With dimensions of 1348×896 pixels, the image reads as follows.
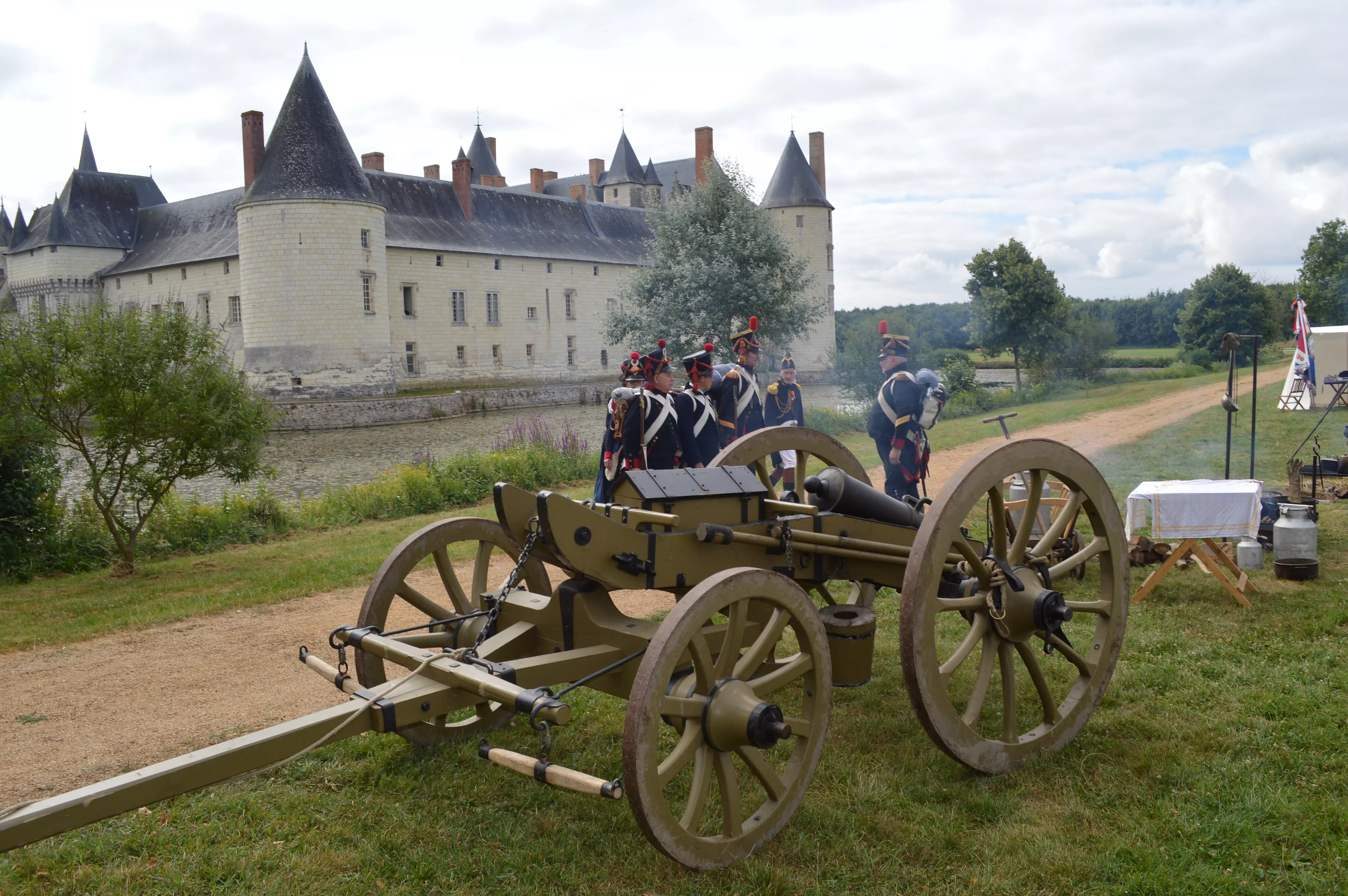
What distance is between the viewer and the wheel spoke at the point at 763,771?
3.48 meters

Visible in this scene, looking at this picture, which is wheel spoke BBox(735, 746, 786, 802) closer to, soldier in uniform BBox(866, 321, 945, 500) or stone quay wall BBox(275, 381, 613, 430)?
soldier in uniform BBox(866, 321, 945, 500)

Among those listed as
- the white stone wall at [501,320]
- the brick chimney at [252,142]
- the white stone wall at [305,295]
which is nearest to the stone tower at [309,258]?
the white stone wall at [305,295]

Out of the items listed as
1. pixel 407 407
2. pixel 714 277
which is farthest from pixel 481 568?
pixel 407 407

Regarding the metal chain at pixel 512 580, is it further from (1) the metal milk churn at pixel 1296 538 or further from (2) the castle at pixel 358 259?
(2) the castle at pixel 358 259

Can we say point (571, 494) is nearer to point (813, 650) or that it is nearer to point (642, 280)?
point (813, 650)

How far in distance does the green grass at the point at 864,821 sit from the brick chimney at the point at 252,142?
47.2 metres

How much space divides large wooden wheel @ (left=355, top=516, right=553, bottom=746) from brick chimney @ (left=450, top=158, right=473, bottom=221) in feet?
169

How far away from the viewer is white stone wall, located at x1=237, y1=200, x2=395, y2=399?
137 feet

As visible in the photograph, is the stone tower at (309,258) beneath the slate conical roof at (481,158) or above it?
beneath

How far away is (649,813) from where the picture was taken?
3.16m

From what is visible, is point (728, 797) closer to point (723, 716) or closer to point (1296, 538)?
point (723, 716)

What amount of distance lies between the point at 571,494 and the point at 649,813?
10.1 m

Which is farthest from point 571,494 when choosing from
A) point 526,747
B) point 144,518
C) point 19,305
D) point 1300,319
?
point 19,305

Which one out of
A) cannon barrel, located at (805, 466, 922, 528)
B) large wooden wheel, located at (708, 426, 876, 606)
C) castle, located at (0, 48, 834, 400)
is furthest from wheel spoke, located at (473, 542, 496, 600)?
castle, located at (0, 48, 834, 400)
